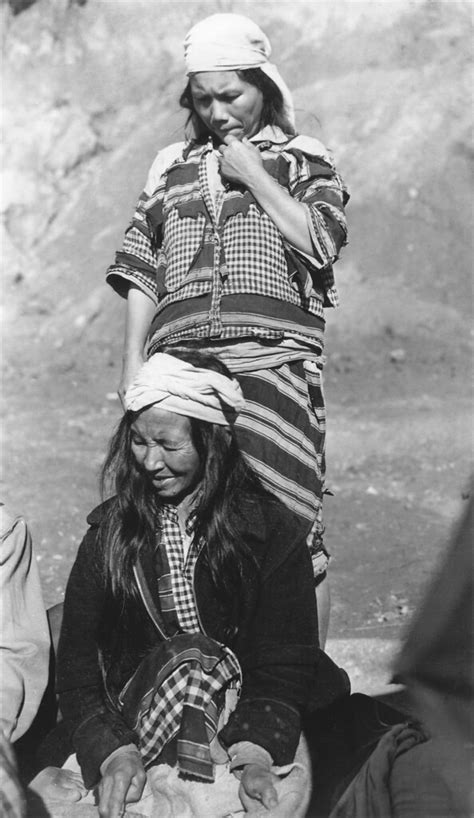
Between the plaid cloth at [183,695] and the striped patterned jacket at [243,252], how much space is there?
0.89 m

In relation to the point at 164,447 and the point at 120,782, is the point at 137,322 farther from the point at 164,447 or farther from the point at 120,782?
the point at 120,782

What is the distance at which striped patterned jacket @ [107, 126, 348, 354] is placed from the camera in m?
3.22

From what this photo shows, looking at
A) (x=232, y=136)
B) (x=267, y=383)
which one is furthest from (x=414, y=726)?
(x=232, y=136)

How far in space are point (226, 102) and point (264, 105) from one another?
15 cm

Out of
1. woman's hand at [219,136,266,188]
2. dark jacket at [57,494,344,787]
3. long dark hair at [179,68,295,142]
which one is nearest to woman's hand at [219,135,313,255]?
woman's hand at [219,136,266,188]

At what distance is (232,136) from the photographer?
10.7 ft

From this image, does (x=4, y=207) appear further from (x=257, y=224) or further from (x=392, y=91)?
(x=257, y=224)

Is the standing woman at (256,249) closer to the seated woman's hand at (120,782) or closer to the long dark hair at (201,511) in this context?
the long dark hair at (201,511)

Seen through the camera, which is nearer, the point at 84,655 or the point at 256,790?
the point at 256,790

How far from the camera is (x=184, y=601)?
9.45ft

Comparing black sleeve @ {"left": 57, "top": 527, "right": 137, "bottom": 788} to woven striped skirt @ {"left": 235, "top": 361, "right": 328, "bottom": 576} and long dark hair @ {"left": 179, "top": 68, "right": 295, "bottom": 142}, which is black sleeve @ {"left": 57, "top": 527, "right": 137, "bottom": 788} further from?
long dark hair @ {"left": 179, "top": 68, "right": 295, "bottom": 142}

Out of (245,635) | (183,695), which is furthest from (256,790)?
(245,635)

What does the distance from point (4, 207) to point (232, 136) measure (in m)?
9.95

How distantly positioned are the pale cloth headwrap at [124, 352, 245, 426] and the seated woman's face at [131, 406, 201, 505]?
0.02m
